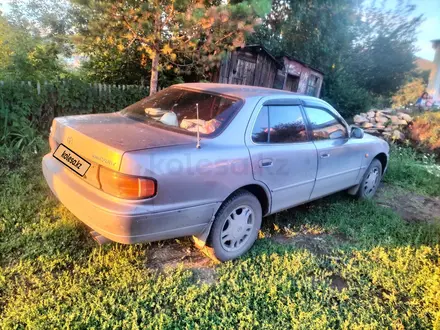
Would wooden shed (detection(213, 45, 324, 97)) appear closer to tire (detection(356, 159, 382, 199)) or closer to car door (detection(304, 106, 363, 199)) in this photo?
tire (detection(356, 159, 382, 199))

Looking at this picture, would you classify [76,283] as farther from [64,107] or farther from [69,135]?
[64,107]

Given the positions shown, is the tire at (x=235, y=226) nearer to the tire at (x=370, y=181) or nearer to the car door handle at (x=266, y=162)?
the car door handle at (x=266, y=162)

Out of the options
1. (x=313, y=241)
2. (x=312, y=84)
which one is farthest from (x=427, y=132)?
(x=313, y=241)

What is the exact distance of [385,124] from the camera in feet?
32.7

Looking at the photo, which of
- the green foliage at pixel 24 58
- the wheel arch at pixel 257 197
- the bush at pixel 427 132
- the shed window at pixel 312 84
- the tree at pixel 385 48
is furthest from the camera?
the tree at pixel 385 48

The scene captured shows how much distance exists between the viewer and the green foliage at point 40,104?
4.72 metres

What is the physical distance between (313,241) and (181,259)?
1.52m

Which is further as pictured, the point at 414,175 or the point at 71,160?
the point at 414,175

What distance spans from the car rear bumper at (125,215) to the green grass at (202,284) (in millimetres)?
440

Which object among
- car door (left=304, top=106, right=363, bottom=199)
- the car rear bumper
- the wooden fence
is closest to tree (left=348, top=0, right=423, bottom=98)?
the wooden fence

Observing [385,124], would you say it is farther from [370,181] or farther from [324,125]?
[324,125]

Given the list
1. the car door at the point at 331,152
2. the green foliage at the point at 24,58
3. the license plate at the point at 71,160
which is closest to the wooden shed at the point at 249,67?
the green foliage at the point at 24,58

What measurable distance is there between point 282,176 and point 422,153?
285 inches

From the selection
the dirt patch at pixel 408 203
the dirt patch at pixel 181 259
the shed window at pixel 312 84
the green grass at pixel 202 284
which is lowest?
the dirt patch at pixel 181 259
